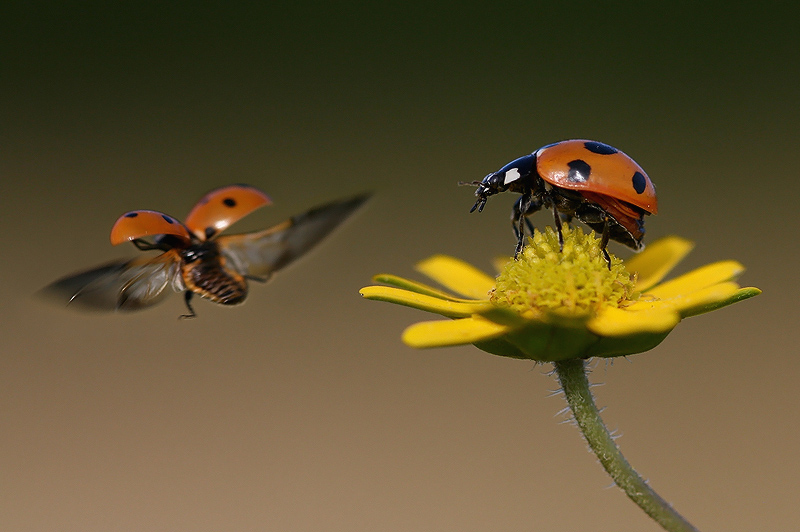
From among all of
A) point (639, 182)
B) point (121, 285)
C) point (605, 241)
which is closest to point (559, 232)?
point (605, 241)

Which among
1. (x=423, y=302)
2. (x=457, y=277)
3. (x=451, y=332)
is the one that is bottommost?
(x=451, y=332)

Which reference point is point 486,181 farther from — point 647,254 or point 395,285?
point 647,254

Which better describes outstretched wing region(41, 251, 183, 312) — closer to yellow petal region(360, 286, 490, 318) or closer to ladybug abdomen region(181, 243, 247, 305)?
ladybug abdomen region(181, 243, 247, 305)

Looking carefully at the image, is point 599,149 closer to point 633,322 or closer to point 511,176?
point 511,176

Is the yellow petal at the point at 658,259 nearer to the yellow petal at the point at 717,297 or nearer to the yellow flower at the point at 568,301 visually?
the yellow flower at the point at 568,301

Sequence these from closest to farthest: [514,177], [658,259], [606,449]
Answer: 1. [606,449]
2. [514,177]
3. [658,259]

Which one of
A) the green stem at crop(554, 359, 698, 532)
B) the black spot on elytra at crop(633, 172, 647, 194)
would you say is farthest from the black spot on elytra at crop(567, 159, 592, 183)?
the green stem at crop(554, 359, 698, 532)

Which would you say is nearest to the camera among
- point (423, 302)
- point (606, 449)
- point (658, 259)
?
point (606, 449)

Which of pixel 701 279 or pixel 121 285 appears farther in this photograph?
pixel 701 279
